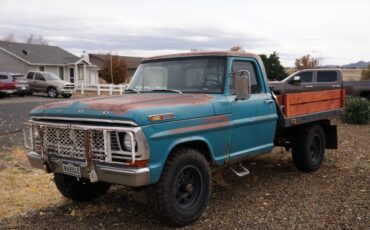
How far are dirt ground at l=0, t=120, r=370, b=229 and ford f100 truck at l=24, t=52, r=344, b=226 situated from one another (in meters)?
0.38

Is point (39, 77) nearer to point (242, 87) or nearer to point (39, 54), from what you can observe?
point (39, 54)

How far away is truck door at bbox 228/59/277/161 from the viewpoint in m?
5.75

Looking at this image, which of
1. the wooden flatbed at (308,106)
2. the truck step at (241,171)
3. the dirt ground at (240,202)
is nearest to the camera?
the dirt ground at (240,202)

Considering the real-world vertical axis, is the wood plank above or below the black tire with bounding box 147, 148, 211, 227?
above

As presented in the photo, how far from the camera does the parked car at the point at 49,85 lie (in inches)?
1191

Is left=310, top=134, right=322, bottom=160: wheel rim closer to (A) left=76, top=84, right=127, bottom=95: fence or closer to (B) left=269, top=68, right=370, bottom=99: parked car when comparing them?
(B) left=269, top=68, right=370, bottom=99: parked car

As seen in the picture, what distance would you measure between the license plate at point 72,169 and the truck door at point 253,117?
201cm

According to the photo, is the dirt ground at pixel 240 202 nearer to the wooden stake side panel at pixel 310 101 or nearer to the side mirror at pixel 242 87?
the wooden stake side panel at pixel 310 101

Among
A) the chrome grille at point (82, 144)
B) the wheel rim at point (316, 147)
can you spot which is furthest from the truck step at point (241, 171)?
the chrome grille at point (82, 144)

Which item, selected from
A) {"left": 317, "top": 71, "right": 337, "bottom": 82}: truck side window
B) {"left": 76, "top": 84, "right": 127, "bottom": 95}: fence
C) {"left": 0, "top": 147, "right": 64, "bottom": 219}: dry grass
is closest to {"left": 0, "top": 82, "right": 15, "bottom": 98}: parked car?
{"left": 76, "top": 84, "right": 127, "bottom": 95}: fence

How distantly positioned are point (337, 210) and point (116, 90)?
2839 cm

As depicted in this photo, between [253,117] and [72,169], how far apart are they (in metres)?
2.58

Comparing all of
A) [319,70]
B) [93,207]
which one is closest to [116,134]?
[93,207]

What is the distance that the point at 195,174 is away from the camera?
514 cm
